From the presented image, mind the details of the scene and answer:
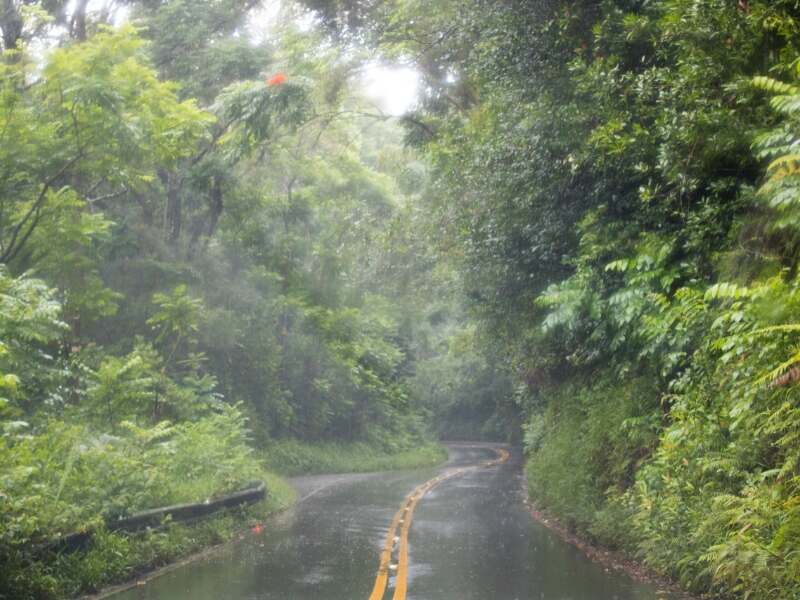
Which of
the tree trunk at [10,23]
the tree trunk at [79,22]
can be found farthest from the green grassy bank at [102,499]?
the tree trunk at [79,22]

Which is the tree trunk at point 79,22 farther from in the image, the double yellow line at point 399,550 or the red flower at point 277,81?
the double yellow line at point 399,550

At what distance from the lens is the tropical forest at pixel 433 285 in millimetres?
9703

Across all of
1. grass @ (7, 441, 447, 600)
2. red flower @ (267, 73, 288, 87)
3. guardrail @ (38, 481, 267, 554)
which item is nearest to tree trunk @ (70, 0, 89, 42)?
red flower @ (267, 73, 288, 87)

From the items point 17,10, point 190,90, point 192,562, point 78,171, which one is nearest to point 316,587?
point 192,562

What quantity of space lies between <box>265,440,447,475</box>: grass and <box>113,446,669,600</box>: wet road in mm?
10901

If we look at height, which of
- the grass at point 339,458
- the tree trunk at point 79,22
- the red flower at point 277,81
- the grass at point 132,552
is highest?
the tree trunk at point 79,22

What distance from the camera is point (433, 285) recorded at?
1287 inches

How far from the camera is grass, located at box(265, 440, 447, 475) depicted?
3066 cm

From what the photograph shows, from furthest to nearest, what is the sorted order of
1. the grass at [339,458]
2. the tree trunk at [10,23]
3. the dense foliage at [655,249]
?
the grass at [339,458] → the tree trunk at [10,23] → the dense foliage at [655,249]

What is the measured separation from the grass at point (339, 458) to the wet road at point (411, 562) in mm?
10901

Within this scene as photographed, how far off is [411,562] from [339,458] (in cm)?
2368

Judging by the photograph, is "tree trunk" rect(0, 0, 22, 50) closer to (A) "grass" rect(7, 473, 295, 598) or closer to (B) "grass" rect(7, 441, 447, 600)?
(B) "grass" rect(7, 441, 447, 600)

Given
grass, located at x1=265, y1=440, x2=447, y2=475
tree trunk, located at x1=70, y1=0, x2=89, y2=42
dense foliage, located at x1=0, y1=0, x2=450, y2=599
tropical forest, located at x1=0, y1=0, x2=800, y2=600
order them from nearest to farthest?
tropical forest, located at x1=0, y1=0, x2=800, y2=600, dense foliage, located at x1=0, y1=0, x2=450, y2=599, tree trunk, located at x1=70, y1=0, x2=89, y2=42, grass, located at x1=265, y1=440, x2=447, y2=475

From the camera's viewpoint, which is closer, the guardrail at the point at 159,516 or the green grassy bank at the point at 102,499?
the green grassy bank at the point at 102,499
